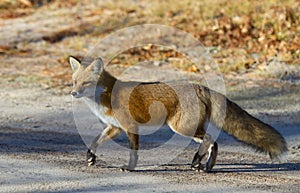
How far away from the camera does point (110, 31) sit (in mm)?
18016

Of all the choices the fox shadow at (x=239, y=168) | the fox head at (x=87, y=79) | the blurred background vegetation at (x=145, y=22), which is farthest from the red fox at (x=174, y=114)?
the blurred background vegetation at (x=145, y=22)

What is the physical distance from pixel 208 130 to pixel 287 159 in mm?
1364

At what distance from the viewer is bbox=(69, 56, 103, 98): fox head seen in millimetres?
Result: 7965

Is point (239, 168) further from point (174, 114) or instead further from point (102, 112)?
point (102, 112)

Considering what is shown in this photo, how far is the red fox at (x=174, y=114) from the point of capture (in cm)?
760

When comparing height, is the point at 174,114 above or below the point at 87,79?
below

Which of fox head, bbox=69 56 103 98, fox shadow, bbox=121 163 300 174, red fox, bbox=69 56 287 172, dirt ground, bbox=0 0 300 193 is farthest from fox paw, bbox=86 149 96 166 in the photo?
fox head, bbox=69 56 103 98

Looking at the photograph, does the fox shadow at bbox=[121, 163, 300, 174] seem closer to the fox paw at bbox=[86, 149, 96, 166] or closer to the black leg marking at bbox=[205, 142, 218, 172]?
the black leg marking at bbox=[205, 142, 218, 172]

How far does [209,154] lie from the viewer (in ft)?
25.3

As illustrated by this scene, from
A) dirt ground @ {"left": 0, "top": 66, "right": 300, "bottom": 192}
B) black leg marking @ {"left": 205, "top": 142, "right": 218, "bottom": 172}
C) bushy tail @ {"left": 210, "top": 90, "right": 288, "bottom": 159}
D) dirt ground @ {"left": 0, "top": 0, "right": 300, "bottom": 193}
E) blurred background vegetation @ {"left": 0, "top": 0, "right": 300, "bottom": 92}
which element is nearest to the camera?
dirt ground @ {"left": 0, "top": 66, "right": 300, "bottom": 192}

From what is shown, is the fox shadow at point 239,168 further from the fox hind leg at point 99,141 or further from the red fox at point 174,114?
the fox hind leg at point 99,141

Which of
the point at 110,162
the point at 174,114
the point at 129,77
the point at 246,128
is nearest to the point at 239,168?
the point at 246,128

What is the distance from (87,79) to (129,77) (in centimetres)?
586

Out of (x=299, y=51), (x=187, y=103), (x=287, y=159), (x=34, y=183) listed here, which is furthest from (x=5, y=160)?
(x=299, y=51)
